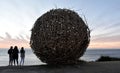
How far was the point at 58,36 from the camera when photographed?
1872cm

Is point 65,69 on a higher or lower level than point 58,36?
lower

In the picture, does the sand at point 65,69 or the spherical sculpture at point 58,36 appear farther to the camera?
the spherical sculpture at point 58,36

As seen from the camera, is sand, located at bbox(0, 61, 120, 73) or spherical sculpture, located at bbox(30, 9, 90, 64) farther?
spherical sculpture, located at bbox(30, 9, 90, 64)

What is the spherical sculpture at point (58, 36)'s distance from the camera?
61.5 feet

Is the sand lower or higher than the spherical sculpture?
lower

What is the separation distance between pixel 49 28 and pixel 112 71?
14.0ft

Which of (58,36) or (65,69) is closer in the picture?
(65,69)

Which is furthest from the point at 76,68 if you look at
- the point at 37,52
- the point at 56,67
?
the point at 37,52

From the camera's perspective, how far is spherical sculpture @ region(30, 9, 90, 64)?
1875cm

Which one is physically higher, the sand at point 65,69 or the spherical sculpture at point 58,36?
the spherical sculpture at point 58,36

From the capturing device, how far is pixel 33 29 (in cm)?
1969

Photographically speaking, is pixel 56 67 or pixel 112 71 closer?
pixel 112 71

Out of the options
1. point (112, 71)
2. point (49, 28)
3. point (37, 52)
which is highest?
point (49, 28)

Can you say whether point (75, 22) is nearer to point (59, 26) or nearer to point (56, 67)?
point (59, 26)
